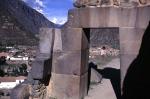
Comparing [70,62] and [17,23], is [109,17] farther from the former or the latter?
[17,23]

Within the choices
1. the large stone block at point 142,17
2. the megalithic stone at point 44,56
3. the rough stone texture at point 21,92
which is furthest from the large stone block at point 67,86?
the large stone block at point 142,17

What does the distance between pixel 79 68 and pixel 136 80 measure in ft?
5.04

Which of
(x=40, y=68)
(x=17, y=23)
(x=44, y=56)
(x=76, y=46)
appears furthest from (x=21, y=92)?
(x=17, y=23)

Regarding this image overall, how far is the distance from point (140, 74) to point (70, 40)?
2.02 m

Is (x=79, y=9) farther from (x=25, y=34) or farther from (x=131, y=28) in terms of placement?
(x=25, y=34)

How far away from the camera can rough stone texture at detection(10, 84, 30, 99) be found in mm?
7338

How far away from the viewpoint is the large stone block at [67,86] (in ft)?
27.6

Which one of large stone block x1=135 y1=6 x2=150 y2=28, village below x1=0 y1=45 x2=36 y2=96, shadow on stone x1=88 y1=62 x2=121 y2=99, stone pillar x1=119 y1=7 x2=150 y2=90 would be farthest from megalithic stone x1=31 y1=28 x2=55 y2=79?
village below x1=0 y1=45 x2=36 y2=96

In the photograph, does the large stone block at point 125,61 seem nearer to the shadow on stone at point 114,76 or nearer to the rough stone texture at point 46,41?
the shadow on stone at point 114,76

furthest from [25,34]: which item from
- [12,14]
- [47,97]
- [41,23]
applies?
[47,97]

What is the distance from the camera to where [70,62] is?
8461mm

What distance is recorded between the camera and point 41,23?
7594 centimetres

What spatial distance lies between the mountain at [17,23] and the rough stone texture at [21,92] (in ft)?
152

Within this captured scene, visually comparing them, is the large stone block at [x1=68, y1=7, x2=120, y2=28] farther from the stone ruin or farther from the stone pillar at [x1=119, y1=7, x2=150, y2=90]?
the stone pillar at [x1=119, y1=7, x2=150, y2=90]
